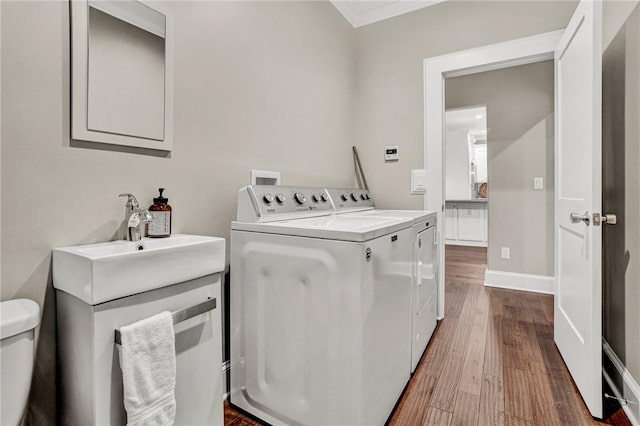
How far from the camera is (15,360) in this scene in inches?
31.5

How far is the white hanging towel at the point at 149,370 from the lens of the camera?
2.98ft

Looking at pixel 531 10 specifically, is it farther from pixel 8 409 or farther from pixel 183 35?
pixel 8 409

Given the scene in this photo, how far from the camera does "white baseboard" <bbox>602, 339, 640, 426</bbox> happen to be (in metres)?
1.35

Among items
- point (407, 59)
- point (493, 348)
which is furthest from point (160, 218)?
point (407, 59)

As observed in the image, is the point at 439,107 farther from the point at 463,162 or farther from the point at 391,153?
the point at 463,162

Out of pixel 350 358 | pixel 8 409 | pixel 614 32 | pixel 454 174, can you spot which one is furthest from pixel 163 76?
pixel 454 174

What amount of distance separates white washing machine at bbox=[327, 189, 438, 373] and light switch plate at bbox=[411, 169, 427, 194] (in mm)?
414

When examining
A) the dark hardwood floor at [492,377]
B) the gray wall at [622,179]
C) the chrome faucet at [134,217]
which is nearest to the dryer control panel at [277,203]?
the chrome faucet at [134,217]

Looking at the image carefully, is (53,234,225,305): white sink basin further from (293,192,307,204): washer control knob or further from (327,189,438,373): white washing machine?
(327,189,438,373): white washing machine

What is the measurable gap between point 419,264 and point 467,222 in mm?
4921

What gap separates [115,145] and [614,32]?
237 cm

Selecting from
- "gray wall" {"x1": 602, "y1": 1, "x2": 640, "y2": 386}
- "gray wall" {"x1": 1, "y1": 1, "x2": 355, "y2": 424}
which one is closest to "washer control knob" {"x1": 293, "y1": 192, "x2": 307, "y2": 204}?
"gray wall" {"x1": 1, "y1": 1, "x2": 355, "y2": 424}

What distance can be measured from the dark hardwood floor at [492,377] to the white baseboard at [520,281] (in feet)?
1.44

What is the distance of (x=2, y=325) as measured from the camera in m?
0.77
